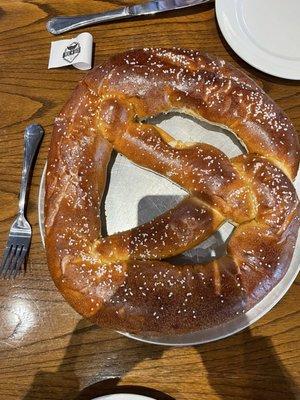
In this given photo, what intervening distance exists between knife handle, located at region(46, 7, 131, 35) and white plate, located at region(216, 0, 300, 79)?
0.27m

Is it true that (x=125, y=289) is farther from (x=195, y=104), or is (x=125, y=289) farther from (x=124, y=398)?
(x=195, y=104)

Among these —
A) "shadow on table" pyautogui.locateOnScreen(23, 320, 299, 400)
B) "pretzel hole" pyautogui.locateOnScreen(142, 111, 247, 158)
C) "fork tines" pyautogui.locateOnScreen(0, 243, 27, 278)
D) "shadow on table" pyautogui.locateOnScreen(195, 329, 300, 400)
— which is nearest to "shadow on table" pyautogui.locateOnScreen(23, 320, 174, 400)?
"shadow on table" pyautogui.locateOnScreen(23, 320, 299, 400)

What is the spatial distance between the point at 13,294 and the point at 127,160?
1.40ft

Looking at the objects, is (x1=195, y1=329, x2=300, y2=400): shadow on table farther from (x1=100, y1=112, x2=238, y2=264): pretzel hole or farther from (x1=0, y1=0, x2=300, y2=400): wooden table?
(x1=100, y1=112, x2=238, y2=264): pretzel hole

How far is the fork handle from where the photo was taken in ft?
3.86

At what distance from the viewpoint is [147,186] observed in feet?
3.79

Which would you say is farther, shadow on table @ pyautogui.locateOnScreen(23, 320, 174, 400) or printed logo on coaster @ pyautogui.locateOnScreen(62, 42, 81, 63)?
printed logo on coaster @ pyautogui.locateOnScreen(62, 42, 81, 63)

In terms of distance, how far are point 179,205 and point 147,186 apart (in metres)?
0.16

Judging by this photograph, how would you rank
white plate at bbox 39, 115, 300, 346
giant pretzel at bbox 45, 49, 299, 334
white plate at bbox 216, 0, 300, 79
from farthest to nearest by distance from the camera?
1. white plate at bbox 216, 0, 300, 79
2. white plate at bbox 39, 115, 300, 346
3. giant pretzel at bbox 45, 49, 299, 334

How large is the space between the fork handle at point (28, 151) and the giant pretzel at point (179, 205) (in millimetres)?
150

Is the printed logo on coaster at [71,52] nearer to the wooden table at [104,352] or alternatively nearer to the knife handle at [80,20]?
the knife handle at [80,20]

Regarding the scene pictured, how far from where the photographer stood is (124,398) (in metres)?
0.97

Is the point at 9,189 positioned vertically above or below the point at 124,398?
above

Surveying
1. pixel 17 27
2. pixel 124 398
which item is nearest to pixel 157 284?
pixel 124 398
